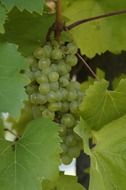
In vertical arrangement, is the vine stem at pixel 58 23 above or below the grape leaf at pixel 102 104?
above

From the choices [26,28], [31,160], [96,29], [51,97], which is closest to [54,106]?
[51,97]

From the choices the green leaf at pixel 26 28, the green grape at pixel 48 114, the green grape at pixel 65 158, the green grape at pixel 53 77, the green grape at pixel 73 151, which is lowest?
the green grape at pixel 65 158

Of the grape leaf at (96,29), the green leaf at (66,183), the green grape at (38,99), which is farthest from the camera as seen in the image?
the grape leaf at (96,29)

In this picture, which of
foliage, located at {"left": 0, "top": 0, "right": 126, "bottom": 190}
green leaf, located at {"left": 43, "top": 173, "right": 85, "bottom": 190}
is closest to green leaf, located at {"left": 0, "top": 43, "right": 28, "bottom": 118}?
foliage, located at {"left": 0, "top": 0, "right": 126, "bottom": 190}

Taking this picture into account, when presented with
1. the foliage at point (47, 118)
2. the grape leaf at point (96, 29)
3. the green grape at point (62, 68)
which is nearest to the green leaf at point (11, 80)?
the foliage at point (47, 118)

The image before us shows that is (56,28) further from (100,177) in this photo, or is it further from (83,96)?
(100,177)

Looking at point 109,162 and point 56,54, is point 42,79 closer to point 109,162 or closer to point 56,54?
point 56,54

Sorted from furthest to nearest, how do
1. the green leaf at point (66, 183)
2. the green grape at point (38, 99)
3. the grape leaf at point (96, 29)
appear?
1. the grape leaf at point (96, 29)
2. the green leaf at point (66, 183)
3. the green grape at point (38, 99)

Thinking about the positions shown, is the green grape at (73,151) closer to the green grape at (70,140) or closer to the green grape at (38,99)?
the green grape at (70,140)
